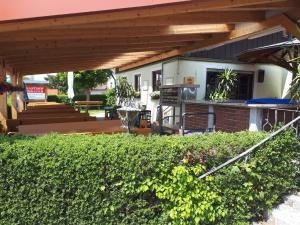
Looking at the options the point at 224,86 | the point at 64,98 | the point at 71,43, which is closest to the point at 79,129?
the point at 71,43

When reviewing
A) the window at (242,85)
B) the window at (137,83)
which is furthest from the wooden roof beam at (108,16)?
the window at (137,83)

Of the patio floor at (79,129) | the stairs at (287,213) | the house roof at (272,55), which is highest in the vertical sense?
the house roof at (272,55)

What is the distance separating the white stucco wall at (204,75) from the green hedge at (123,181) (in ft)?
19.9

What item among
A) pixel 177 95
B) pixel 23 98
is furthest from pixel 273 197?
pixel 23 98

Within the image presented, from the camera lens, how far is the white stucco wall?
966 centimetres

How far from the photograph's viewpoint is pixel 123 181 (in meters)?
3.41

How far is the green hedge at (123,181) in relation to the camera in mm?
3330

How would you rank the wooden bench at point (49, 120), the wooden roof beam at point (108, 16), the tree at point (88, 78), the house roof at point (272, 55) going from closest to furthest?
the wooden roof beam at point (108, 16) < the house roof at point (272, 55) < the wooden bench at point (49, 120) < the tree at point (88, 78)

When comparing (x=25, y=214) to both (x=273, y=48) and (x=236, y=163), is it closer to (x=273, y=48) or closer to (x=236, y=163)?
(x=236, y=163)

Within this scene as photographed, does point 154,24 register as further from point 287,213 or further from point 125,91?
point 125,91

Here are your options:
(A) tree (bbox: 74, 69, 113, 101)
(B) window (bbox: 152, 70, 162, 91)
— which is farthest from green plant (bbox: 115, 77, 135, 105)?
(A) tree (bbox: 74, 69, 113, 101)

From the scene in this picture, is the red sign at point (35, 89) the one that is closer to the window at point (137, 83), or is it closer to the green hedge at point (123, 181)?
the window at point (137, 83)

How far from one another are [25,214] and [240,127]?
14.4ft

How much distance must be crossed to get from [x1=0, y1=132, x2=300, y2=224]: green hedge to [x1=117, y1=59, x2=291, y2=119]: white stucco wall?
19.9ft
